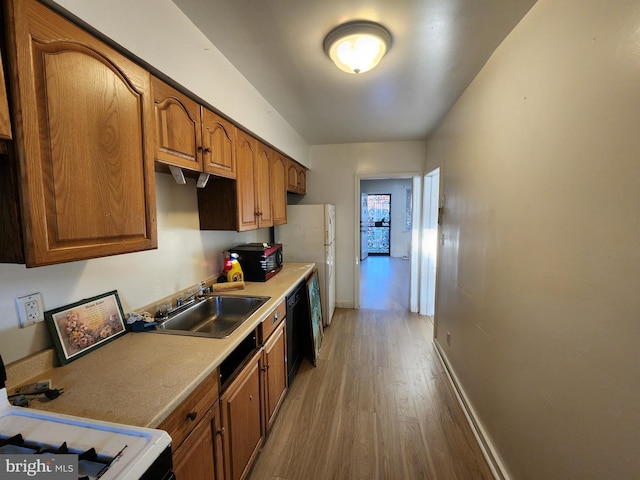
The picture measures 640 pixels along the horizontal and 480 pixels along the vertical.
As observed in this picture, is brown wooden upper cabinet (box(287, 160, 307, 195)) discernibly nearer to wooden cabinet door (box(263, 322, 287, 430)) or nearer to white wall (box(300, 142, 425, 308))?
white wall (box(300, 142, 425, 308))

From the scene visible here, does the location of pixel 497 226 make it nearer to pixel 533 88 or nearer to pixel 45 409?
pixel 533 88

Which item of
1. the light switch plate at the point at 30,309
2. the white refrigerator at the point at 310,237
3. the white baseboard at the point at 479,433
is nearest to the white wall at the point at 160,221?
the light switch plate at the point at 30,309

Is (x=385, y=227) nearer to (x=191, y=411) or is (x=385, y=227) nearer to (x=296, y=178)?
(x=296, y=178)

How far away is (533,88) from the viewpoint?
4.03ft

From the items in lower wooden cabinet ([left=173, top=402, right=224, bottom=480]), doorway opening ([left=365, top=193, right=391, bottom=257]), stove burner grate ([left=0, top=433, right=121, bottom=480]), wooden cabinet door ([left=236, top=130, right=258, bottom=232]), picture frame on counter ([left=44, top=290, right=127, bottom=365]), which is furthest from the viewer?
doorway opening ([left=365, top=193, right=391, bottom=257])

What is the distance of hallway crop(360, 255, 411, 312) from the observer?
4.23 metres

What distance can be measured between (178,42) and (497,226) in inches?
75.3

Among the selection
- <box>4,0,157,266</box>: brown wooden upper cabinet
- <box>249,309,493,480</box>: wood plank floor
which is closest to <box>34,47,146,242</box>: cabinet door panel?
<box>4,0,157,266</box>: brown wooden upper cabinet

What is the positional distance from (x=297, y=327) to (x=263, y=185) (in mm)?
1347

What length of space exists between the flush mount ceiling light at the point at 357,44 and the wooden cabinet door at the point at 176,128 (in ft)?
2.73

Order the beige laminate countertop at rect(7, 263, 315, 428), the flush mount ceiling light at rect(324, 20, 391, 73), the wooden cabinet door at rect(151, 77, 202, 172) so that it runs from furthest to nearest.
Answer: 1. the flush mount ceiling light at rect(324, 20, 391, 73)
2. the wooden cabinet door at rect(151, 77, 202, 172)
3. the beige laminate countertop at rect(7, 263, 315, 428)

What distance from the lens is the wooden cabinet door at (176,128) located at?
4.01ft

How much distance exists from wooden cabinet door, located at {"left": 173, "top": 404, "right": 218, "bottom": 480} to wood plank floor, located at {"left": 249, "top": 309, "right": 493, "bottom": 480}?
605 mm

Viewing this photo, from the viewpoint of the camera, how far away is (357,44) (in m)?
1.45
